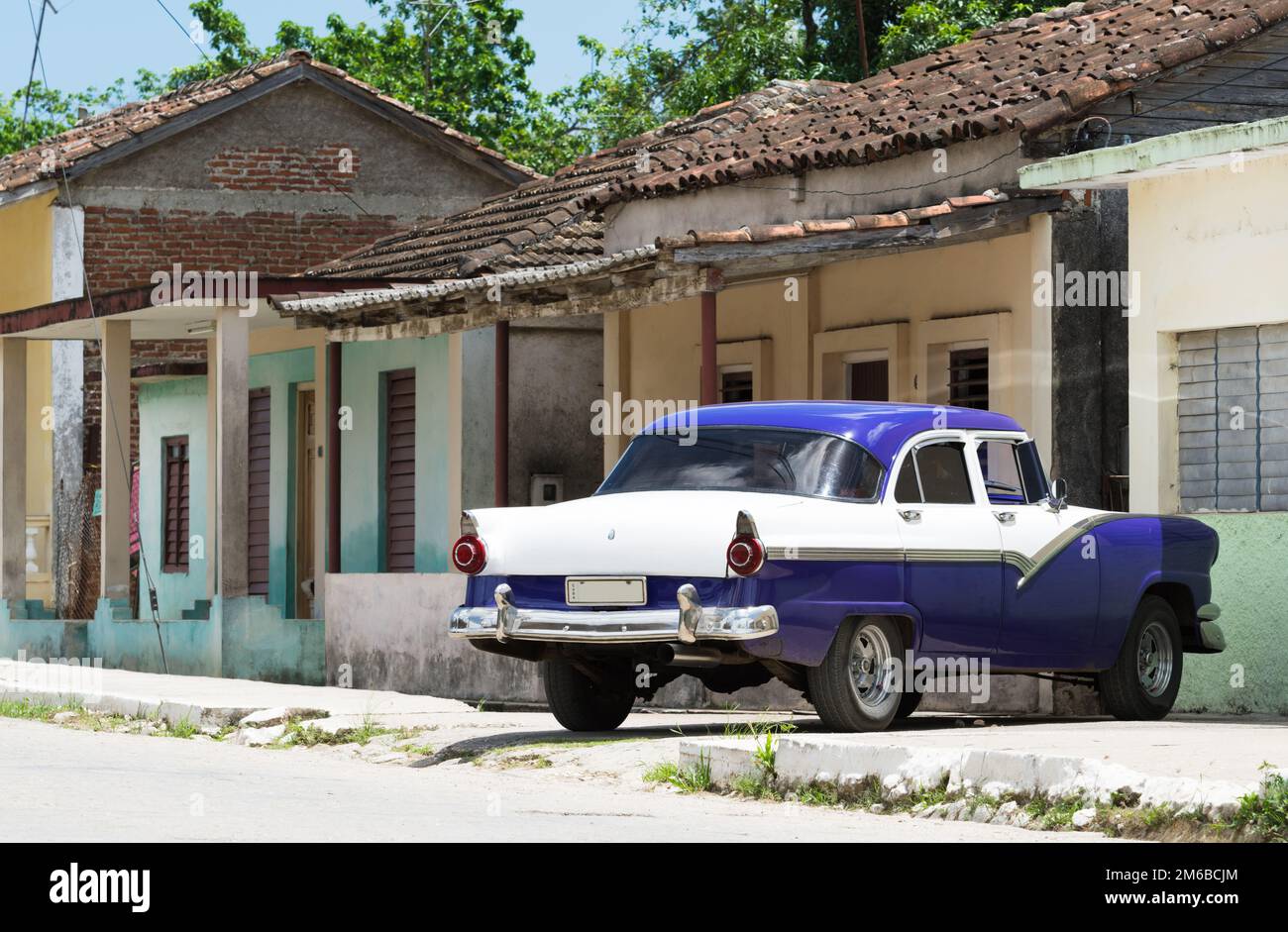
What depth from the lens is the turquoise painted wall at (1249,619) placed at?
1304cm

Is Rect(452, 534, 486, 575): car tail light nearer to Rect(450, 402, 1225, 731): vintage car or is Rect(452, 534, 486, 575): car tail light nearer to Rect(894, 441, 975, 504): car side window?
Rect(450, 402, 1225, 731): vintage car

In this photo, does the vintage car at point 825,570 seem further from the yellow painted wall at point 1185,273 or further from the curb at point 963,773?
the yellow painted wall at point 1185,273

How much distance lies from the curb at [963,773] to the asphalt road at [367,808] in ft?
0.72

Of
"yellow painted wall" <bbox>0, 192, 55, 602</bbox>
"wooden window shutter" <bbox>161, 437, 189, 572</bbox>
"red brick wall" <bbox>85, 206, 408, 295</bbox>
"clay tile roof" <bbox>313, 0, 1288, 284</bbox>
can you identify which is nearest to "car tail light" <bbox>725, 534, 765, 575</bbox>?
"clay tile roof" <bbox>313, 0, 1288, 284</bbox>

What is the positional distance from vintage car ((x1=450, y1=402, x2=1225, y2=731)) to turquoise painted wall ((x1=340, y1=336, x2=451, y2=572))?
8.34m

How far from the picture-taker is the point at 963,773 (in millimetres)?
9227

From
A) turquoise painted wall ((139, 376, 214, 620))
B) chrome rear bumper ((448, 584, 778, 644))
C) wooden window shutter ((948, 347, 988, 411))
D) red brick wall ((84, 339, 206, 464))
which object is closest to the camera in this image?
chrome rear bumper ((448, 584, 778, 644))

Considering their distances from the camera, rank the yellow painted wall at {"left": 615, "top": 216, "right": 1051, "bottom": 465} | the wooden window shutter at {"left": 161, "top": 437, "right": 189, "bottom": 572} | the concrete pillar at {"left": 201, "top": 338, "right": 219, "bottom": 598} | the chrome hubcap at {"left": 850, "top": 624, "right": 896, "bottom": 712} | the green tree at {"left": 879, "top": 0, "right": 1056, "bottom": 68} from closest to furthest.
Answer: the chrome hubcap at {"left": 850, "top": 624, "right": 896, "bottom": 712}
the yellow painted wall at {"left": 615, "top": 216, "right": 1051, "bottom": 465}
the concrete pillar at {"left": 201, "top": 338, "right": 219, "bottom": 598}
the wooden window shutter at {"left": 161, "top": 437, "right": 189, "bottom": 572}
the green tree at {"left": 879, "top": 0, "right": 1056, "bottom": 68}

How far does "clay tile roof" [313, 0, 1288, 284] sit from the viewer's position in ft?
49.8

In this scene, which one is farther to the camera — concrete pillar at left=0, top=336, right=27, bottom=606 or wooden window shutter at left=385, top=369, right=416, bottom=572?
concrete pillar at left=0, top=336, right=27, bottom=606

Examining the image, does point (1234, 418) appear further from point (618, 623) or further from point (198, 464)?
point (198, 464)

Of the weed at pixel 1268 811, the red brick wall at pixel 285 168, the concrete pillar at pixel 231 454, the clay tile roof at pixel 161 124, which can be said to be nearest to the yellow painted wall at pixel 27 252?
the clay tile roof at pixel 161 124

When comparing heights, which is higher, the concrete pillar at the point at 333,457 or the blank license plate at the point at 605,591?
the concrete pillar at the point at 333,457
